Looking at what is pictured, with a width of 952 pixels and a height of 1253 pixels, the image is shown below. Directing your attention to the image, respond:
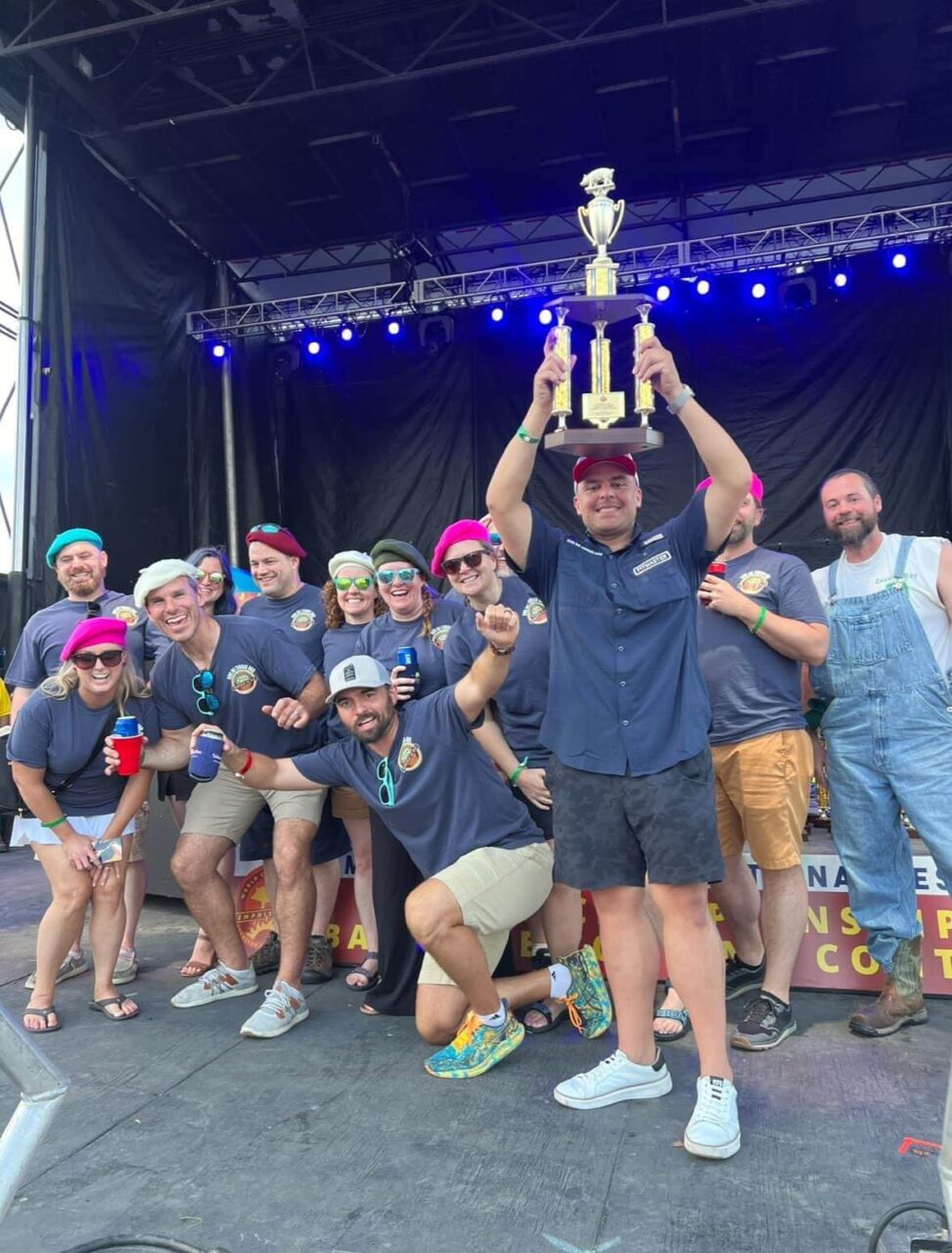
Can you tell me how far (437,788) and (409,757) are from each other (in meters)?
0.14

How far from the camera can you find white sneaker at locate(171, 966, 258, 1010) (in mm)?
3480

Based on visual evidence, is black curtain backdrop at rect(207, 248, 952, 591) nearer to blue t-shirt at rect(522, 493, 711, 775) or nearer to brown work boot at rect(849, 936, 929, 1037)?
brown work boot at rect(849, 936, 929, 1037)

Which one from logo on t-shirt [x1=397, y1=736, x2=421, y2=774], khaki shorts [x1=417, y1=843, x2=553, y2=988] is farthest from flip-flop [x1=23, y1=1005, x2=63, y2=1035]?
logo on t-shirt [x1=397, y1=736, x2=421, y2=774]

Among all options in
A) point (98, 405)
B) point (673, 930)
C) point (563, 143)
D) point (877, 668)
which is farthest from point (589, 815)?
point (563, 143)

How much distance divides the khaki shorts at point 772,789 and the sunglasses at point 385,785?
109 cm

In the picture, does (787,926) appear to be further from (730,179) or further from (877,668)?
(730,179)

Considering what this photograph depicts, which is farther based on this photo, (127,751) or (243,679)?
(243,679)


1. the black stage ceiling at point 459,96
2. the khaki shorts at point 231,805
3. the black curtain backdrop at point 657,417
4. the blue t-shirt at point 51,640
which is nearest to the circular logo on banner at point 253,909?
the khaki shorts at point 231,805

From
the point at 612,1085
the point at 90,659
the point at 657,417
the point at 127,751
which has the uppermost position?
the point at 657,417

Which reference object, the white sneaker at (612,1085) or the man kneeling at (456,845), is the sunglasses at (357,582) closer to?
the man kneeling at (456,845)

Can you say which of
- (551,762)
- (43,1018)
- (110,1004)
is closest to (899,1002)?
(551,762)

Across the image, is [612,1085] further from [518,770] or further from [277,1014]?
[277,1014]

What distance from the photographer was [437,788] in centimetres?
299

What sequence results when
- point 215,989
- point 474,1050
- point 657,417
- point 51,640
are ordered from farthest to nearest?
1. point 657,417
2. point 51,640
3. point 215,989
4. point 474,1050
